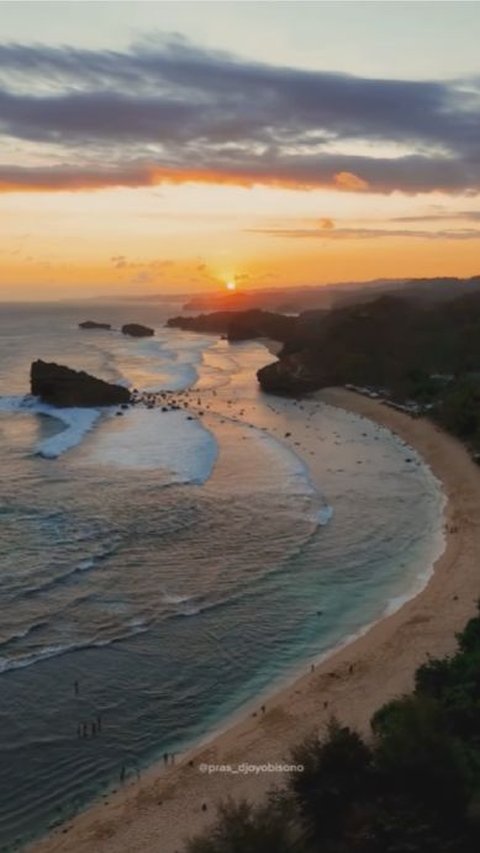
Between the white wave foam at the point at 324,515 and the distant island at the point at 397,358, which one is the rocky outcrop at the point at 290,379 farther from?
the white wave foam at the point at 324,515

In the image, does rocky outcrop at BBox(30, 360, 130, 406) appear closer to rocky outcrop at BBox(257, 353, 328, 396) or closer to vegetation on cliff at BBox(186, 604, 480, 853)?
rocky outcrop at BBox(257, 353, 328, 396)

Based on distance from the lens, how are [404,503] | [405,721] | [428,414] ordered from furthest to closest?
[428,414] < [404,503] < [405,721]

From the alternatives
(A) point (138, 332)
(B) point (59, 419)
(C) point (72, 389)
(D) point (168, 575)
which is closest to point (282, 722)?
(D) point (168, 575)

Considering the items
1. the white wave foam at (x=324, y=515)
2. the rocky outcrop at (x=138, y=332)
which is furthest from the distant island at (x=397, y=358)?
the rocky outcrop at (x=138, y=332)

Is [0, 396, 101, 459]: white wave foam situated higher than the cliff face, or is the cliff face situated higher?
the cliff face

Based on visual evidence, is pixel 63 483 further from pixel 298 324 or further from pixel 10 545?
pixel 298 324

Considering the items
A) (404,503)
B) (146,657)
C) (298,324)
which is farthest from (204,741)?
(298,324)

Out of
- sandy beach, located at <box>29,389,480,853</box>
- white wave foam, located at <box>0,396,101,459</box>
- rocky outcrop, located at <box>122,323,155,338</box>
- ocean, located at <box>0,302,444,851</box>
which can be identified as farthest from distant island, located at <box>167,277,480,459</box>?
rocky outcrop, located at <box>122,323,155,338</box>
